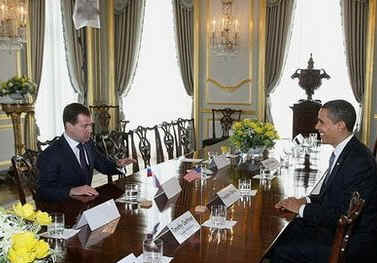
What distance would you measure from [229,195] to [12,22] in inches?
151

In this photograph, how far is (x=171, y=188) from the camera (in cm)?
263

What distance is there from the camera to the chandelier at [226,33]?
6.89 m

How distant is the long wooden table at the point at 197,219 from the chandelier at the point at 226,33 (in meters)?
3.89

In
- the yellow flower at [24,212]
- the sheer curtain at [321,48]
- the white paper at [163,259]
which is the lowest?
the white paper at [163,259]

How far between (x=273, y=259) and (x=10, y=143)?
491cm

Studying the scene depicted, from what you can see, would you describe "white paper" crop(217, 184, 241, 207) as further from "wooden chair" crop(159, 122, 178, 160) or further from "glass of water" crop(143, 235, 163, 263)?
"wooden chair" crop(159, 122, 178, 160)

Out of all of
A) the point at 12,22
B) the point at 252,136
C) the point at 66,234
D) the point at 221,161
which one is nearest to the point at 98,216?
the point at 66,234

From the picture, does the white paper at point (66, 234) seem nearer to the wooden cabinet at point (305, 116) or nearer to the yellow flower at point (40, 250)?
the yellow flower at point (40, 250)

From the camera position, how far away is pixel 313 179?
10.1 ft

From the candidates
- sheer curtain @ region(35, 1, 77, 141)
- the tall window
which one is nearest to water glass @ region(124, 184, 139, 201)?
sheer curtain @ region(35, 1, 77, 141)

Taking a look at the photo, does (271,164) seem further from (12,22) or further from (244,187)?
(12,22)

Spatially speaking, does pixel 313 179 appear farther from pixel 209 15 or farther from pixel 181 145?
pixel 209 15

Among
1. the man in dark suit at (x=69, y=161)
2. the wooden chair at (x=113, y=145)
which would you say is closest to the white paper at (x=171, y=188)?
the man in dark suit at (x=69, y=161)

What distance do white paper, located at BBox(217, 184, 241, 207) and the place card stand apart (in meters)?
0.47
